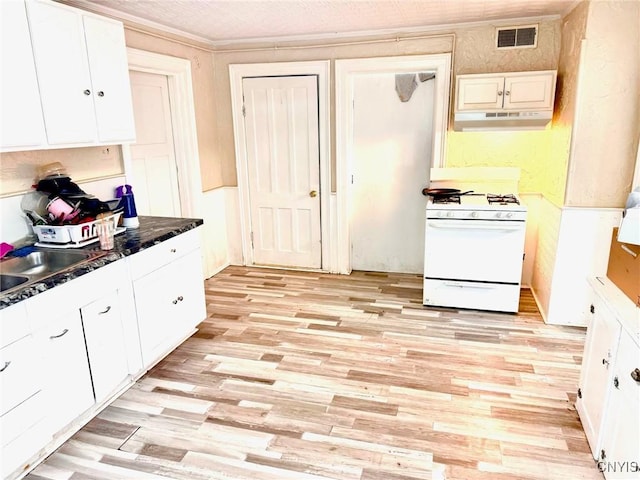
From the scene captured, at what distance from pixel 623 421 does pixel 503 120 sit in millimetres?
2436

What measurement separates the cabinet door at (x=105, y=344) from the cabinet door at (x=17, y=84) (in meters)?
0.91

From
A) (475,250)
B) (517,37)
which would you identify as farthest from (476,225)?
(517,37)

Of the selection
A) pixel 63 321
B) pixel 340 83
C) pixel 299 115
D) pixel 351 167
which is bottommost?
pixel 63 321

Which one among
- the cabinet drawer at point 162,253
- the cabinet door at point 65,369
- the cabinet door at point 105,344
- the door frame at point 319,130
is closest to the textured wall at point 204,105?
the door frame at point 319,130

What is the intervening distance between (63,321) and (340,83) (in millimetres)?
3060

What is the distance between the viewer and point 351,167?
4.38m

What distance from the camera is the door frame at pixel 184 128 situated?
3.68 meters

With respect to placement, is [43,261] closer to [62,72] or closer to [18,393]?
[18,393]

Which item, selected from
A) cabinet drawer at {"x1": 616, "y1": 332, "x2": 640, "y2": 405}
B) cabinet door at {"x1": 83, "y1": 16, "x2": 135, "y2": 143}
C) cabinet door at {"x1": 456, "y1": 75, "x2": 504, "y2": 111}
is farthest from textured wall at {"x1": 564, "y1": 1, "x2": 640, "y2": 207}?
cabinet door at {"x1": 83, "y1": 16, "x2": 135, "y2": 143}

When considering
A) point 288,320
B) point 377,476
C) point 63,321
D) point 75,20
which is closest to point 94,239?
point 63,321

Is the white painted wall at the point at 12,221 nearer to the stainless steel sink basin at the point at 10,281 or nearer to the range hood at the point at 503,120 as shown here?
the stainless steel sink basin at the point at 10,281

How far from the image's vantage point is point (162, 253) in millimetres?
2779

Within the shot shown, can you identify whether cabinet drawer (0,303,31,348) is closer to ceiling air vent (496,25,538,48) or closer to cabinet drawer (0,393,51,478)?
cabinet drawer (0,393,51,478)

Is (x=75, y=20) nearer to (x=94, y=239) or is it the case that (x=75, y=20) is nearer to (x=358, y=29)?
(x=94, y=239)
